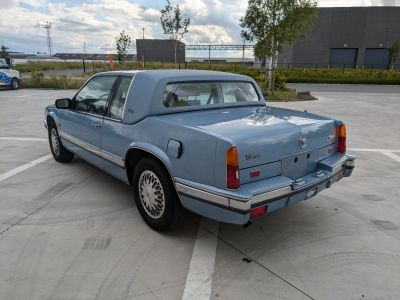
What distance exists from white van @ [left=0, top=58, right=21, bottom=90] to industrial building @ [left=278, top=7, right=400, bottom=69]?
32.8 meters

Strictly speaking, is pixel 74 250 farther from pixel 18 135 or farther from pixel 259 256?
pixel 18 135

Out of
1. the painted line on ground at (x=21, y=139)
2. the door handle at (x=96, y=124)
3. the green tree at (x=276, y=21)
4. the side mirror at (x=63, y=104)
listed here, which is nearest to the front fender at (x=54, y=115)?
the side mirror at (x=63, y=104)

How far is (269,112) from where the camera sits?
3.77 m

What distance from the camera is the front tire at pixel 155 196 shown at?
10.3 feet

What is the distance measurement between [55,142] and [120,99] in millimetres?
2456

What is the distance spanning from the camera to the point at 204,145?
2.72 metres

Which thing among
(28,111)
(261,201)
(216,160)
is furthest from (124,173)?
(28,111)

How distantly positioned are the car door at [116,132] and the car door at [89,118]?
0.13m

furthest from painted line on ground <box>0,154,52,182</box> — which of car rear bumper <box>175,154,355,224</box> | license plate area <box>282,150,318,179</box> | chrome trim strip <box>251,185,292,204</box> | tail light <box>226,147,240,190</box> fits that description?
license plate area <box>282,150,318,179</box>

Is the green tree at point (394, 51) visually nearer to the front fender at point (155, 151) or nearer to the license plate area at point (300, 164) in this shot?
the license plate area at point (300, 164)

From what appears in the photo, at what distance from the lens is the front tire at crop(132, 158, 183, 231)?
10.3 feet

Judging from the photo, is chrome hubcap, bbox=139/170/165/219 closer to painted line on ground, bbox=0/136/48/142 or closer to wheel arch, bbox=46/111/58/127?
wheel arch, bbox=46/111/58/127

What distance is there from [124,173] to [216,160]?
57.9 inches

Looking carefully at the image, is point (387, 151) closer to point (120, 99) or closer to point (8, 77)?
point (120, 99)
